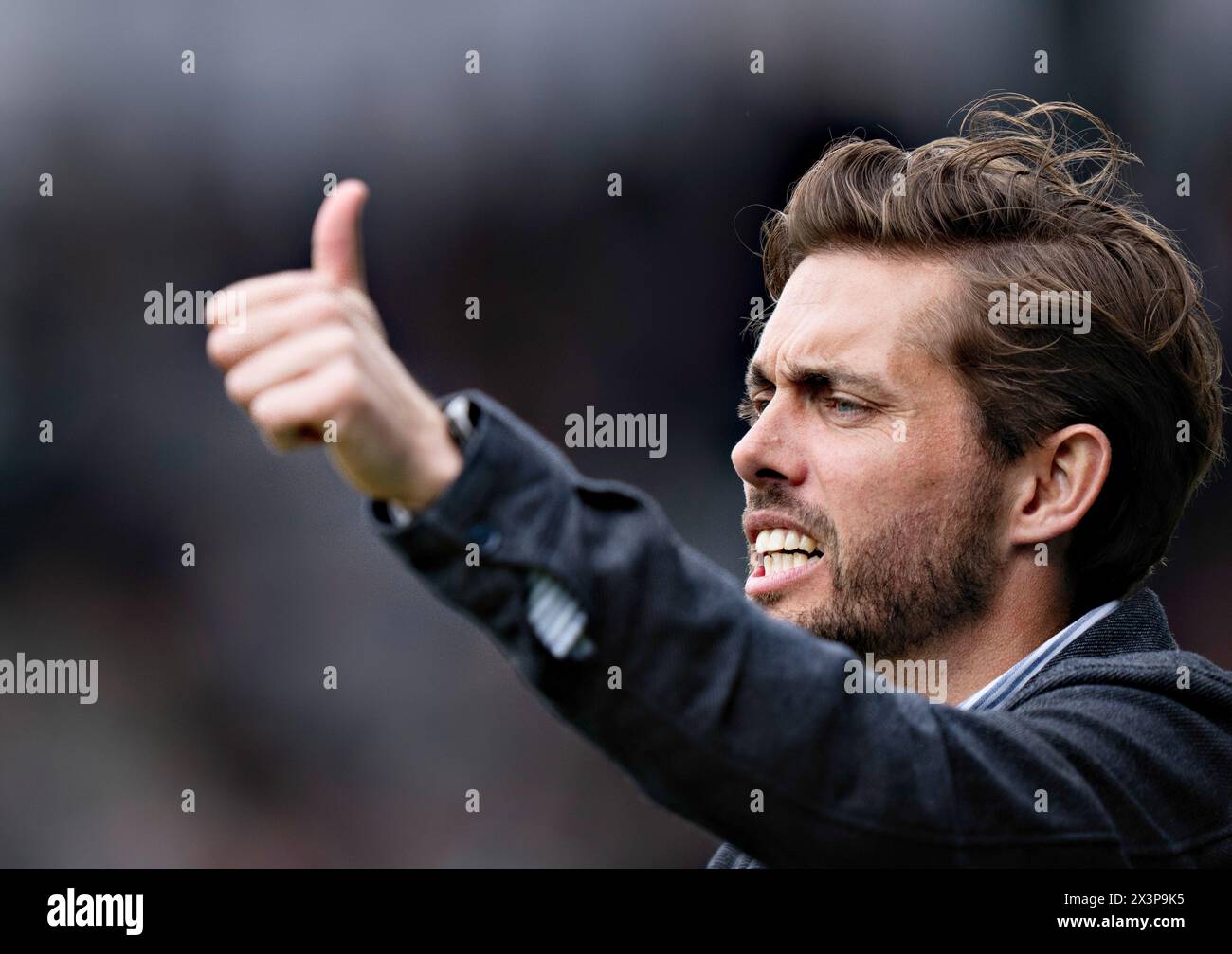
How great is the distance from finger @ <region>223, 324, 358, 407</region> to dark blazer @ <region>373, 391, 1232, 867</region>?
11 centimetres

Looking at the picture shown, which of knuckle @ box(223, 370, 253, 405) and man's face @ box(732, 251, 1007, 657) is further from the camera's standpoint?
man's face @ box(732, 251, 1007, 657)

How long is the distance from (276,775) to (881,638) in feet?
11.3

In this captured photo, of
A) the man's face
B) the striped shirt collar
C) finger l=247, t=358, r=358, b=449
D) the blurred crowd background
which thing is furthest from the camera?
the blurred crowd background

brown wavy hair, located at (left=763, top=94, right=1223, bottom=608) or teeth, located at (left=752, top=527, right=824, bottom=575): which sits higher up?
brown wavy hair, located at (left=763, top=94, right=1223, bottom=608)

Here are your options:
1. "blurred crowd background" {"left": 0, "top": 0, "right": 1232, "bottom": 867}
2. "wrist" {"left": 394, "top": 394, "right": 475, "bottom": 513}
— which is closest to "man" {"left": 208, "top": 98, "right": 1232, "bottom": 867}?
"wrist" {"left": 394, "top": 394, "right": 475, "bottom": 513}

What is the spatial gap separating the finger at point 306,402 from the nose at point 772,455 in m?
1.03

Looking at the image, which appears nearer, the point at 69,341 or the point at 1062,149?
the point at 1062,149

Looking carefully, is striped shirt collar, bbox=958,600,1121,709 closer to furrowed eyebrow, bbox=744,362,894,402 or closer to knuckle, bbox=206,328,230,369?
furrowed eyebrow, bbox=744,362,894,402

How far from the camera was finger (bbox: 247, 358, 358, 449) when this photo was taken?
850 mm

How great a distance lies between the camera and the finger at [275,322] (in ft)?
2.87

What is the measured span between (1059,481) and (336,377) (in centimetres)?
125

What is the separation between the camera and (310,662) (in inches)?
196

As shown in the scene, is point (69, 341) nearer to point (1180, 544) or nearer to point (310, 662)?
point (310, 662)

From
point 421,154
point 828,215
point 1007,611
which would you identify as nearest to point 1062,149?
point 828,215
